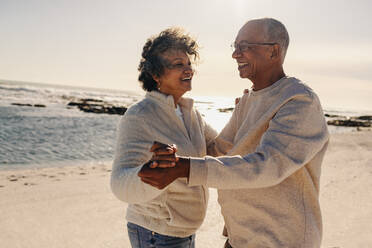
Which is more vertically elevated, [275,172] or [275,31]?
[275,31]

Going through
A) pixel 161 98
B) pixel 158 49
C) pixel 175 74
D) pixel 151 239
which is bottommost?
pixel 151 239

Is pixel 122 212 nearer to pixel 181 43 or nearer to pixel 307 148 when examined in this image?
pixel 181 43

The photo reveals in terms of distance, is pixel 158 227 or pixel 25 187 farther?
pixel 25 187

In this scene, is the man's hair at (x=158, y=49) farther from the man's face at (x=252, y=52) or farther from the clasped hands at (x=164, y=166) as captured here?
the clasped hands at (x=164, y=166)

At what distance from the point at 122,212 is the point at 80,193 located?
137 cm

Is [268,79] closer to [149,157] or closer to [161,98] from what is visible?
[161,98]

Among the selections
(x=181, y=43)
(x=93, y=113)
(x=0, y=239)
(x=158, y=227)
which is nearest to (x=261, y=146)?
(x=158, y=227)

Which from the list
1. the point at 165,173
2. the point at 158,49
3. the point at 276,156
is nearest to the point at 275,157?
the point at 276,156

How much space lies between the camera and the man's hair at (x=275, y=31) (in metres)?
2.12

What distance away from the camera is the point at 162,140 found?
2330mm

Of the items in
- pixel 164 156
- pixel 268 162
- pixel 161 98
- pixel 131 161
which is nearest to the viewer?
pixel 164 156

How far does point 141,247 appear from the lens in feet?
7.65

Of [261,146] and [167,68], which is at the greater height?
[167,68]

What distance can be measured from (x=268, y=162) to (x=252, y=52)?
0.80 m
